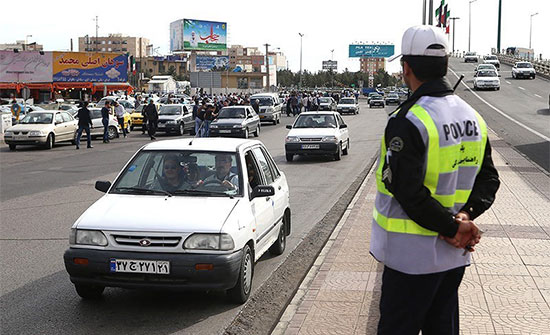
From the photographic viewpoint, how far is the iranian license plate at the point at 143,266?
6.10 m

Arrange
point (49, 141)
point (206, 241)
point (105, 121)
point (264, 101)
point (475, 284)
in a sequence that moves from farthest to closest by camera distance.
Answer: point (264, 101) < point (105, 121) < point (49, 141) < point (475, 284) < point (206, 241)

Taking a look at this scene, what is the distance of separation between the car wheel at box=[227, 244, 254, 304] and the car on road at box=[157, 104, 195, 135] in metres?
28.8

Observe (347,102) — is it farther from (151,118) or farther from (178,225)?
(178,225)

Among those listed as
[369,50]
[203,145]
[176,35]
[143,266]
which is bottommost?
[143,266]

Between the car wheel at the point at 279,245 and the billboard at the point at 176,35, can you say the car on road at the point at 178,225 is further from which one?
the billboard at the point at 176,35

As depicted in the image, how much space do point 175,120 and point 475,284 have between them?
29.3 meters

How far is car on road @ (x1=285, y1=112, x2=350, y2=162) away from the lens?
21562 millimetres

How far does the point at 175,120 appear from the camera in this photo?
35094 millimetres

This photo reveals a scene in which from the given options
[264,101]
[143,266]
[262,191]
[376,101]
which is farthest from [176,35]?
[143,266]

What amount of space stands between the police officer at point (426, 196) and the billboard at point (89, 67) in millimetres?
65728

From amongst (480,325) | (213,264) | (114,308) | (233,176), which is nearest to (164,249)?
(213,264)

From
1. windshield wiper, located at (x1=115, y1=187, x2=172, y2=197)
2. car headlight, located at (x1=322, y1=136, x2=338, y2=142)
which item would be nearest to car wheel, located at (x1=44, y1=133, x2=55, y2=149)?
car headlight, located at (x1=322, y1=136, x2=338, y2=142)

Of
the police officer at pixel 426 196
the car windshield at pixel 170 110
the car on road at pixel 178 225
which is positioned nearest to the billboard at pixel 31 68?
the car windshield at pixel 170 110

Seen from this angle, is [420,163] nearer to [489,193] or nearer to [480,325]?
[489,193]
